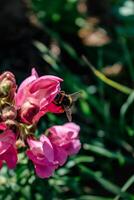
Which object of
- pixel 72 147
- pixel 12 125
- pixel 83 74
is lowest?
pixel 83 74

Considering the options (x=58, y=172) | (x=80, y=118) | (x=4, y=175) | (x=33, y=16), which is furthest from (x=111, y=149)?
(x=33, y=16)

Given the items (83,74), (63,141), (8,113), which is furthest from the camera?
(83,74)

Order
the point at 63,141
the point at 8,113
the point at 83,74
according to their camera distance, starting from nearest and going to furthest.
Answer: the point at 8,113 < the point at 63,141 < the point at 83,74

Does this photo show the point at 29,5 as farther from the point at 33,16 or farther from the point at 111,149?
the point at 111,149

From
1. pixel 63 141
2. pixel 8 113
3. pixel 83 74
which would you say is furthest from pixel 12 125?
pixel 83 74

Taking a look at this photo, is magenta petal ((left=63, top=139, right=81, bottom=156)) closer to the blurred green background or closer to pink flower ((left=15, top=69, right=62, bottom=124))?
pink flower ((left=15, top=69, right=62, bottom=124))

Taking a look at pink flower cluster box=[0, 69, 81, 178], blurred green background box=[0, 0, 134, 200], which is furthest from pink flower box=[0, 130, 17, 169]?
blurred green background box=[0, 0, 134, 200]

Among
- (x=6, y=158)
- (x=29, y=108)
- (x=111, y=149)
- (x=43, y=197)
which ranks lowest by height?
(x=111, y=149)

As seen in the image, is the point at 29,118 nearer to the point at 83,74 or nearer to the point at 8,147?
the point at 8,147
